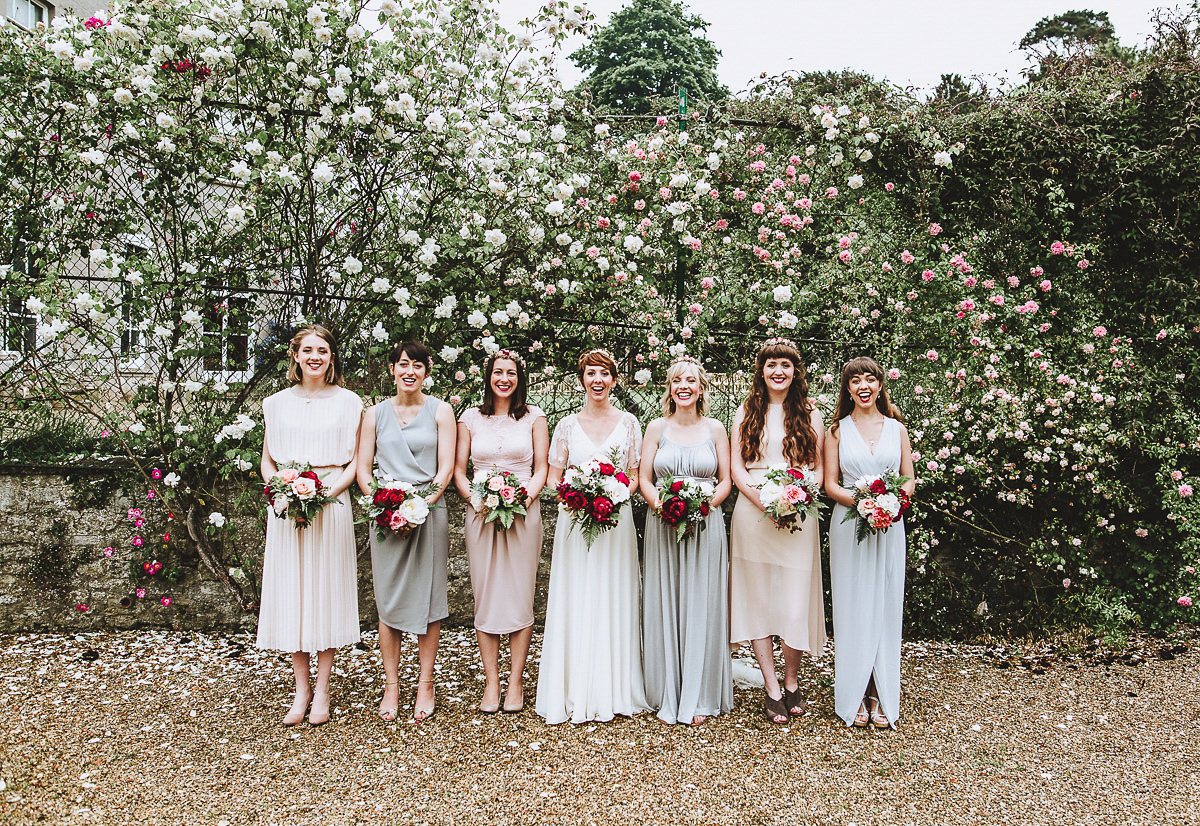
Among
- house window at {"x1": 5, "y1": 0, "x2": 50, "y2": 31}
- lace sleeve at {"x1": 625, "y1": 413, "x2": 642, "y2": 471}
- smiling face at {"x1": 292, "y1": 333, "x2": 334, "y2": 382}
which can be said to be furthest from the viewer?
house window at {"x1": 5, "y1": 0, "x2": 50, "y2": 31}

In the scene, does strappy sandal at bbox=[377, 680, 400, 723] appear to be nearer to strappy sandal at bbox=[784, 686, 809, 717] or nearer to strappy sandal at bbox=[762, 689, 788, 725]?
strappy sandal at bbox=[762, 689, 788, 725]

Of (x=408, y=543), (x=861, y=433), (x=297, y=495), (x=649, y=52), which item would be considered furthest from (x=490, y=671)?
(x=649, y=52)

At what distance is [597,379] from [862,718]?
213 cm

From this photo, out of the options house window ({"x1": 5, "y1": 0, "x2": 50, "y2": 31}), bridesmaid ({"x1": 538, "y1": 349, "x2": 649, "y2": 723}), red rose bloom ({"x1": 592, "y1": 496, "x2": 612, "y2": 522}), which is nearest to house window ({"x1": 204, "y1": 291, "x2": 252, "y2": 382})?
bridesmaid ({"x1": 538, "y1": 349, "x2": 649, "y2": 723})

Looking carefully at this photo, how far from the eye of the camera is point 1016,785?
3373mm

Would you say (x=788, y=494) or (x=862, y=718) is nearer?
(x=788, y=494)

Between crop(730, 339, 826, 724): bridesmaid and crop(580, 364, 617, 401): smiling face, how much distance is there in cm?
71

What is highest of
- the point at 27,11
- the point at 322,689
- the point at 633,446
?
the point at 27,11

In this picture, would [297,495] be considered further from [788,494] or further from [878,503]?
[878,503]

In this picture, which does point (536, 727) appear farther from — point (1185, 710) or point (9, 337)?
point (9, 337)

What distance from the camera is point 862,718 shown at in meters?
3.99

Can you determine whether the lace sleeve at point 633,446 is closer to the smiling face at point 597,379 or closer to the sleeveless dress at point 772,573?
the smiling face at point 597,379

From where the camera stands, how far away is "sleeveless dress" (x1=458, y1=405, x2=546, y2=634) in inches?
160

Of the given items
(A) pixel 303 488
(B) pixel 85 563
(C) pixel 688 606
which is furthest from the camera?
(B) pixel 85 563
